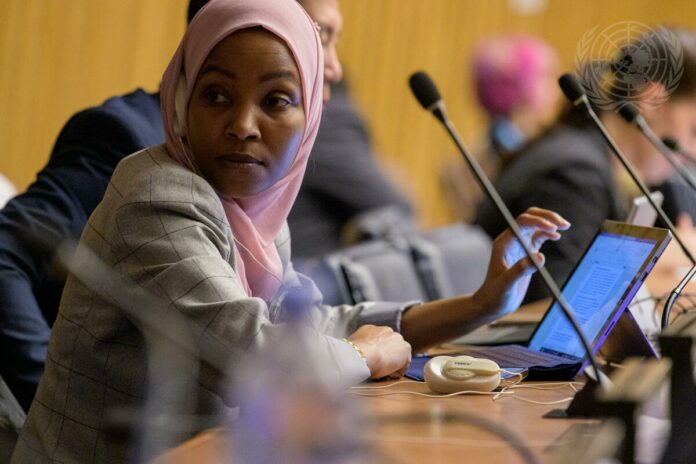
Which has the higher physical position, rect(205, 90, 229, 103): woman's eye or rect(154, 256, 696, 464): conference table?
rect(205, 90, 229, 103): woman's eye

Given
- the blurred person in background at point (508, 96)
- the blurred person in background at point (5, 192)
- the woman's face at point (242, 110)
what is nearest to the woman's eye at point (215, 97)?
the woman's face at point (242, 110)

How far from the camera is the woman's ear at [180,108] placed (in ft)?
5.59

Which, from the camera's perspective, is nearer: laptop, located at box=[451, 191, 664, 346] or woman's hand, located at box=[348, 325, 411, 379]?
woman's hand, located at box=[348, 325, 411, 379]

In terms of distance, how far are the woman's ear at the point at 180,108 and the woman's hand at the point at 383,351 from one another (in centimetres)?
40

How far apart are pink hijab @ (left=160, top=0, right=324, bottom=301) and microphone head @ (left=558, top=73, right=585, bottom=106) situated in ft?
1.43

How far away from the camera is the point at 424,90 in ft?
6.10

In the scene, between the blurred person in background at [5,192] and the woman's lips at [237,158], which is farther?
the blurred person in background at [5,192]

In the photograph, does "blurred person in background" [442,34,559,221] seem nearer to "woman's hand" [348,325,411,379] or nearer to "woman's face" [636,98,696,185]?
"woman's face" [636,98,696,185]

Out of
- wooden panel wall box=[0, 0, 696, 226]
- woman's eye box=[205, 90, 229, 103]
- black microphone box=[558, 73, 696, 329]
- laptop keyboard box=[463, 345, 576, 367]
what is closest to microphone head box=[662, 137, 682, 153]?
black microphone box=[558, 73, 696, 329]

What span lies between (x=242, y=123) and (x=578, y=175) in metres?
2.22

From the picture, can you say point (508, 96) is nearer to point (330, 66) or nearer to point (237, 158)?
point (330, 66)

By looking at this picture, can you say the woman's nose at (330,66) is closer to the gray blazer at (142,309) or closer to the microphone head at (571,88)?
the microphone head at (571,88)

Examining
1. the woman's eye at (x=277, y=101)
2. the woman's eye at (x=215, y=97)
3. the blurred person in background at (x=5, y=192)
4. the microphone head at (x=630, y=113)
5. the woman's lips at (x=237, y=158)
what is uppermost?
the woman's eye at (x=215, y=97)

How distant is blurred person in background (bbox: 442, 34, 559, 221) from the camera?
5.49 m
